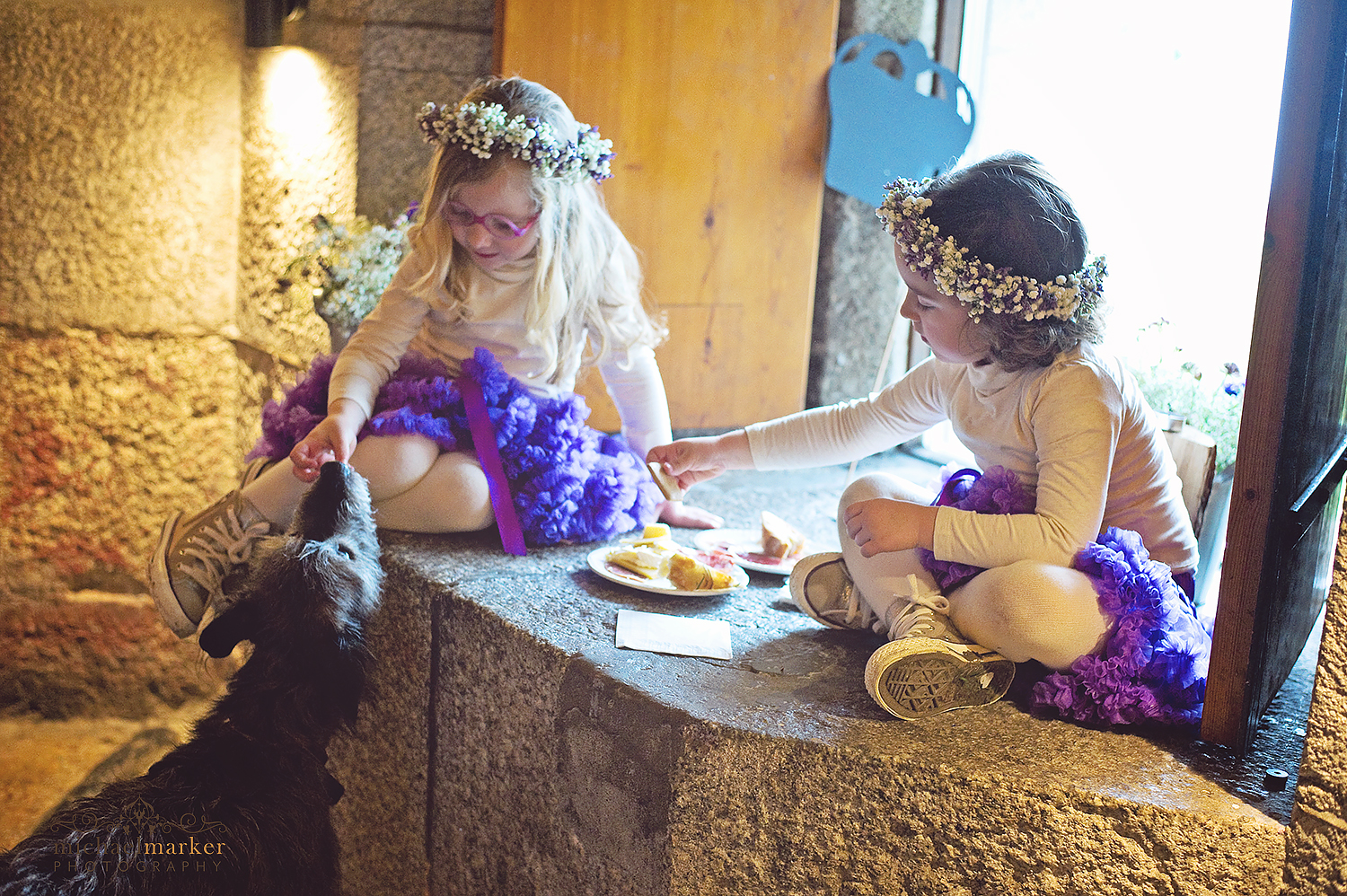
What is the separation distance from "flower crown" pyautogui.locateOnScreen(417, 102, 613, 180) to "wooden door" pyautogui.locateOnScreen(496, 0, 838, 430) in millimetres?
581

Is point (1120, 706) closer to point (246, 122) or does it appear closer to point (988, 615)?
point (988, 615)

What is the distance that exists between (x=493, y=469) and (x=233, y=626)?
73 centimetres

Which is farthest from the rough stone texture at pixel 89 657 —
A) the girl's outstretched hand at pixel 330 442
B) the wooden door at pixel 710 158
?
the wooden door at pixel 710 158

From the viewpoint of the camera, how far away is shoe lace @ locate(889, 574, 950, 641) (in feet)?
5.46

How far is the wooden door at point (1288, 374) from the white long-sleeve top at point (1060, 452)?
0.70 feet

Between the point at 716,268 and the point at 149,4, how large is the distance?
5.70 ft

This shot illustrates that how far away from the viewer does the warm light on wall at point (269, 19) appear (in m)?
2.95

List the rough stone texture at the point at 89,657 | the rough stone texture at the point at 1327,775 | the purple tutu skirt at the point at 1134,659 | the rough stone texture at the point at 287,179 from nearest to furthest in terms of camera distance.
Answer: the rough stone texture at the point at 1327,775 → the purple tutu skirt at the point at 1134,659 → the rough stone texture at the point at 287,179 → the rough stone texture at the point at 89,657

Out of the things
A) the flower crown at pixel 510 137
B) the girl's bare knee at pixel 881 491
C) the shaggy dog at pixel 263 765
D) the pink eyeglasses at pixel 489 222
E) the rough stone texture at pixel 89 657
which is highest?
the flower crown at pixel 510 137

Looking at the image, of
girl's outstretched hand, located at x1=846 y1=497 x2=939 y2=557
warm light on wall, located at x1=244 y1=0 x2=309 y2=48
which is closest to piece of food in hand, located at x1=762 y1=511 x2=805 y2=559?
girl's outstretched hand, located at x1=846 y1=497 x2=939 y2=557

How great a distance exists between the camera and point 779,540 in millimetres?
2342

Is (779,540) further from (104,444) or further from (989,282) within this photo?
(104,444)

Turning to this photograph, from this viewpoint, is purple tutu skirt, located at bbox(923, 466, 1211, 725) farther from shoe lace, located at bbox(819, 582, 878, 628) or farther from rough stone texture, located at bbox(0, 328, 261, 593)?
rough stone texture, located at bbox(0, 328, 261, 593)

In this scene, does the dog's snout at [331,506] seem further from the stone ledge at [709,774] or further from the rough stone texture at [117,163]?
the rough stone texture at [117,163]
